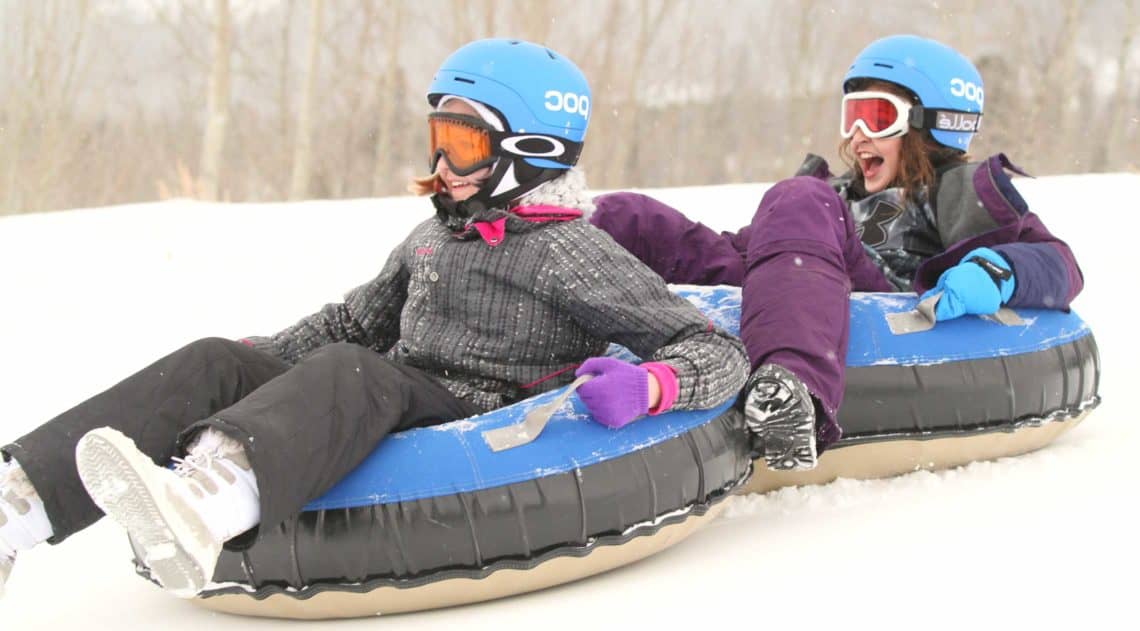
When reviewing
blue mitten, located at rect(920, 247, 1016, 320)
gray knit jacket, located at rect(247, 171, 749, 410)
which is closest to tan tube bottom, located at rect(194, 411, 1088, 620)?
gray knit jacket, located at rect(247, 171, 749, 410)

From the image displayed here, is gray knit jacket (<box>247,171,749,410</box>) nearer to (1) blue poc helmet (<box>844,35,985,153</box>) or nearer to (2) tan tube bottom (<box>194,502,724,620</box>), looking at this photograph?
(2) tan tube bottom (<box>194,502,724,620</box>)

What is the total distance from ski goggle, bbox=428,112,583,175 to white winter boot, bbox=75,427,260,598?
1.08 m

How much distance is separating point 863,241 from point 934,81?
560 mm

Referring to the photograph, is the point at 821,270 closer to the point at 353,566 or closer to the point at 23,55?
the point at 353,566

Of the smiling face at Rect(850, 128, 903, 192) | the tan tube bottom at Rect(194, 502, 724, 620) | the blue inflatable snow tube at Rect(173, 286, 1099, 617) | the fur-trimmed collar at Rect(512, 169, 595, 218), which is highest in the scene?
the smiling face at Rect(850, 128, 903, 192)

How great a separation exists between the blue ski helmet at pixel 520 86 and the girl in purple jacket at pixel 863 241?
2.17 feet

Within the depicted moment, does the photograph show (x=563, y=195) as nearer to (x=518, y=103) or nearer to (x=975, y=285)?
(x=518, y=103)

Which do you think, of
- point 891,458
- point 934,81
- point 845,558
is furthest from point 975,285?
point 845,558

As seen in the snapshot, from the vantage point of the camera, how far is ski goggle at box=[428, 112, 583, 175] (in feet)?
9.11

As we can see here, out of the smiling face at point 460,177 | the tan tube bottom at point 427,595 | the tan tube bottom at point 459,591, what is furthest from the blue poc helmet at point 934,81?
the tan tube bottom at point 427,595

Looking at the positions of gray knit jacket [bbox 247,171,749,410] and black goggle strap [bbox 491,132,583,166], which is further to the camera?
black goggle strap [bbox 491,132,583,166]

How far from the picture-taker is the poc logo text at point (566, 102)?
282 centimetres

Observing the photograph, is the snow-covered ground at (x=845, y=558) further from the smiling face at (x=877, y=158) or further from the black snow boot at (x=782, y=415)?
the smiling face at (x=877, y=158)

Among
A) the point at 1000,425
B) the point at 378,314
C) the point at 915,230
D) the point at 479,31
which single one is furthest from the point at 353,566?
the point at 479,31
